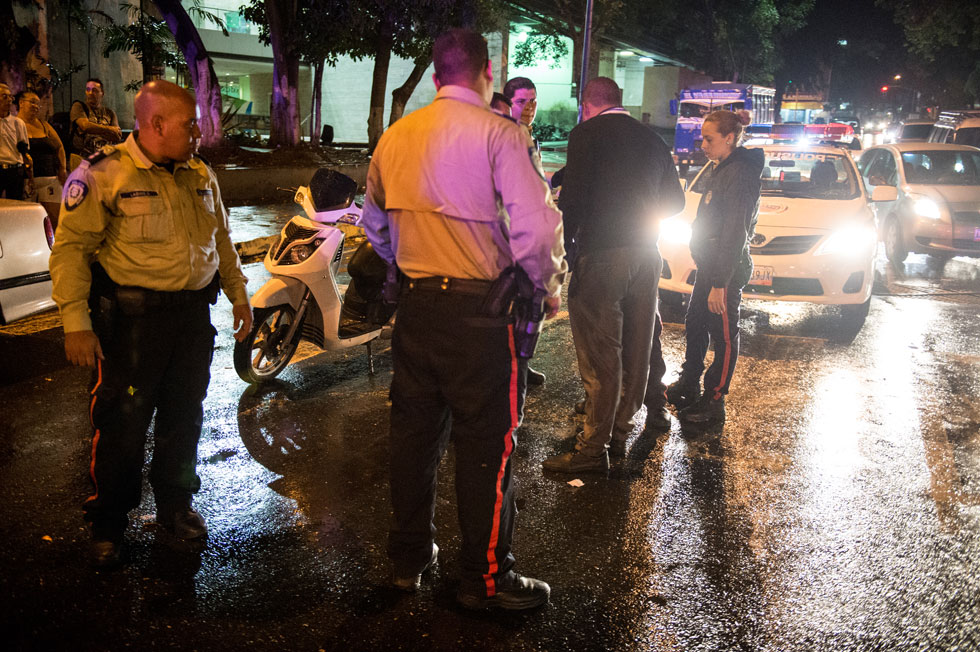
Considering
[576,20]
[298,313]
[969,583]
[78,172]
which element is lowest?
[969,583]

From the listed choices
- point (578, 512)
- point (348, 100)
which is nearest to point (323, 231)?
point (578, 512)

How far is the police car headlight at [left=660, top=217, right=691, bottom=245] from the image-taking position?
738 centimetres

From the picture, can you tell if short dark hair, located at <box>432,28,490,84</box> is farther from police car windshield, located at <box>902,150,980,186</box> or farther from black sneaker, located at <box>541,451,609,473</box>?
police car windshield, located at <box>902,150,980,186</box>

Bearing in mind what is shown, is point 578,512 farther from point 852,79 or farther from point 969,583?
point 852,79

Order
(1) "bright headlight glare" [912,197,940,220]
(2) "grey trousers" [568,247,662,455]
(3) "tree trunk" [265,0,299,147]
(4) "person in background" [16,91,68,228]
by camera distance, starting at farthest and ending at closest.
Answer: (3) "tree trunk" [265,0,299,147], (1) "bright headlight glare" [912,197,940,220], (4) "person in background" [16,91,68,228], (2) "grey trousers" [568,247,662,455]

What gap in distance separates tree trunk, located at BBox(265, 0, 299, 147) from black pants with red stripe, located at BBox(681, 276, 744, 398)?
1553 centimetres

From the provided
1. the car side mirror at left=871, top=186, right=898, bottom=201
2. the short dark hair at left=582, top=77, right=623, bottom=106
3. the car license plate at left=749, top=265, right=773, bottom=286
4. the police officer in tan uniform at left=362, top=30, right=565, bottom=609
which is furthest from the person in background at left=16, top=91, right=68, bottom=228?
the car side mirror at left=871, top=186, right=898, bottom=201

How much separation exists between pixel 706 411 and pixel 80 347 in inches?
144

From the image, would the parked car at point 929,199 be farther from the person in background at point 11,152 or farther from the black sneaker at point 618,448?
the person in background at point 11,152

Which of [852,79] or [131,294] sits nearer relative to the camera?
[131,294]

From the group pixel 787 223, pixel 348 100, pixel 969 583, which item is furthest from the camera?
pixel 348 100

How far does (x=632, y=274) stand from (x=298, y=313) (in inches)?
94.5

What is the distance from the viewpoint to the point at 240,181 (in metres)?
15.2

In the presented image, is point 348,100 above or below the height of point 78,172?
above
